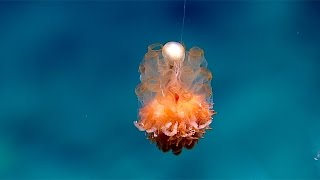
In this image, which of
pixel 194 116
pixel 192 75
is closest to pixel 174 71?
pixel 192 75

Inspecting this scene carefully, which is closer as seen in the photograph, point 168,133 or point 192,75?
point 168,133

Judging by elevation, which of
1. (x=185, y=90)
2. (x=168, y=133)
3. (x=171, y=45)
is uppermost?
(x=171, y=45)

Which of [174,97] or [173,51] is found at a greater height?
[173,51]

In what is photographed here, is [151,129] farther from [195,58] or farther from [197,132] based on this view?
[195,58]

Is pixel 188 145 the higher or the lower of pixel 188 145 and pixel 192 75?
the lower
